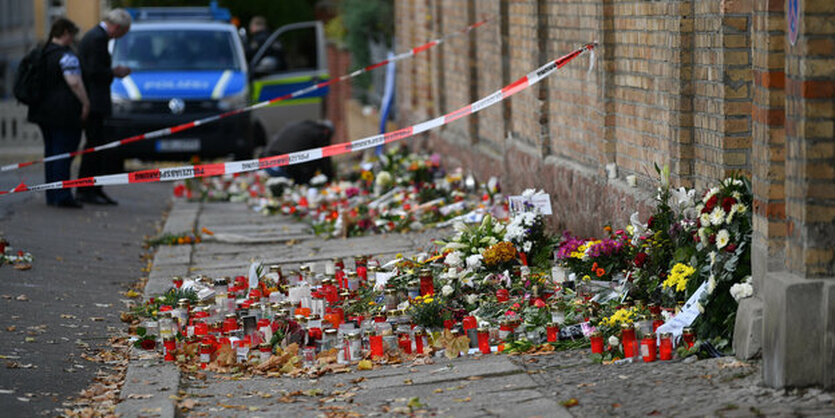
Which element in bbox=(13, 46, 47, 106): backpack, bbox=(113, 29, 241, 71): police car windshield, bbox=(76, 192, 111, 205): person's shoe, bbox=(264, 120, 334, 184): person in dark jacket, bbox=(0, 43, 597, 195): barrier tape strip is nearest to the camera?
bbox=(0, 43, 597, 195): barrier tape strip

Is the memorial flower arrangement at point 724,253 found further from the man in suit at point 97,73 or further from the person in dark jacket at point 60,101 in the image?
the man in suit at point 97,73

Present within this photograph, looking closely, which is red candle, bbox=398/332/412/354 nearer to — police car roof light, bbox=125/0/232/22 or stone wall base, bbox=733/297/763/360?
stone wall base, bbox=733/297/763/360

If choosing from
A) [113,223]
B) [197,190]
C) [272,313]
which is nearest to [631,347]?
[272,313]

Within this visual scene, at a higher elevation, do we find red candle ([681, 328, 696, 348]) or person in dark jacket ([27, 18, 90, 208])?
person in dark jacket ([27, 18, 90, 208])

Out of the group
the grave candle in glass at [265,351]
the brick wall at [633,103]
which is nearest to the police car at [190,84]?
the brick wall at [633,103]

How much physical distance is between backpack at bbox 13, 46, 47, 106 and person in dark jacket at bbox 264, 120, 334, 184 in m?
3.26

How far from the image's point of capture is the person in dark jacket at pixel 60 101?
12.3m

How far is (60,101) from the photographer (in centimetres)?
1231

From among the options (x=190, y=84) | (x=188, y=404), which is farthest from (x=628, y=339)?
(x=190, y=84)

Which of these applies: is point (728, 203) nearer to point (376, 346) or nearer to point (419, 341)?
point (419, 341)

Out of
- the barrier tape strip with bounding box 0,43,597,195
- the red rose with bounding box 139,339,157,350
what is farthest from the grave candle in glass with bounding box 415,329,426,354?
the barrier tape strip with bounding box 0,43,597,195

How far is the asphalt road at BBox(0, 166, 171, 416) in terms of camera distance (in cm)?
625

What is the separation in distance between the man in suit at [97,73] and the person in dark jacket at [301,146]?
228cm

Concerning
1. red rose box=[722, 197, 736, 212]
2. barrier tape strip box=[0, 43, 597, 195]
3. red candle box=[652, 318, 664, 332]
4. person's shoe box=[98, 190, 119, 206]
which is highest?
red rose box=[722, 197, 736, 212]
